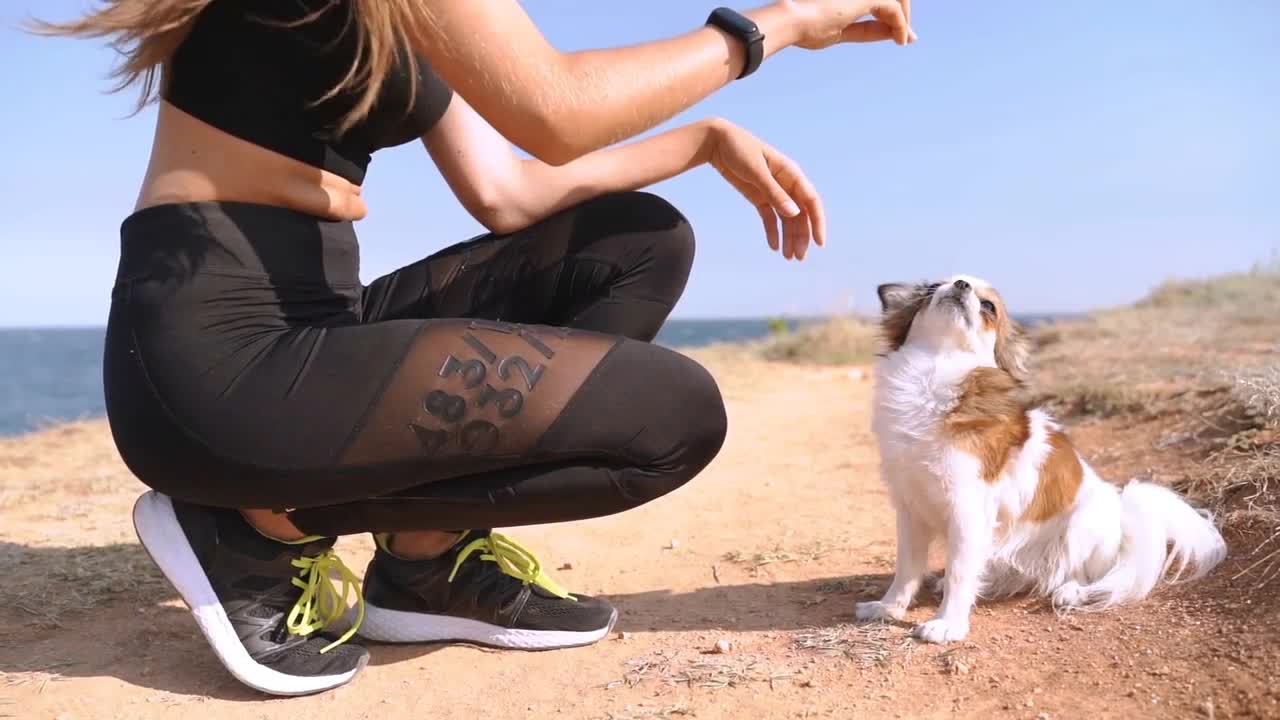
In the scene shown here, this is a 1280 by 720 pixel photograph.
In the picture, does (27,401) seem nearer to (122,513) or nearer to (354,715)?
(122,513)

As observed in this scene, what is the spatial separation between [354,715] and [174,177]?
1.23 metres

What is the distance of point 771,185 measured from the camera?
7.63 ft

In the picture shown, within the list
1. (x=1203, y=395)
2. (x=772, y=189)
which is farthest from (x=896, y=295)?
(x=1203, y=395)

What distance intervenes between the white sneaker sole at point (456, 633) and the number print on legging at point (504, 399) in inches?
28.4

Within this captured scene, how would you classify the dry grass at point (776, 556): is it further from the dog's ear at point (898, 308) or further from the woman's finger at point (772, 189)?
the woman's finger at point (772, 189)

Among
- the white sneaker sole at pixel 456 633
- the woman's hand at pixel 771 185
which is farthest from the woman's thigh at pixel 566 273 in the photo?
the white sneaker sole at pixel 456 633

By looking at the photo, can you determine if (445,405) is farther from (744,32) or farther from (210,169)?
(744,32)

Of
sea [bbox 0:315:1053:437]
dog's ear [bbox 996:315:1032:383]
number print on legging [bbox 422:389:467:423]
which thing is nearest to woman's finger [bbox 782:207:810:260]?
dog's ear [bbox 996:315:1032:383]

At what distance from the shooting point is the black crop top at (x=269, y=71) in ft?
5.98

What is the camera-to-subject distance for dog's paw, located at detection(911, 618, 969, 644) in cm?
221

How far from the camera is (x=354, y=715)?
79.6 inches

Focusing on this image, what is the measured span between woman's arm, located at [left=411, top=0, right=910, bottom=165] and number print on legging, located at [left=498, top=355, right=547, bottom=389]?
43cm

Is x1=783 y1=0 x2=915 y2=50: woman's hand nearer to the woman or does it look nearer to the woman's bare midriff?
the woman

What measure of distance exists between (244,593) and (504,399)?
2.68 ft
